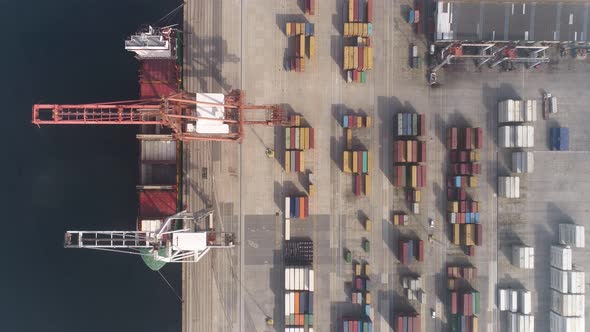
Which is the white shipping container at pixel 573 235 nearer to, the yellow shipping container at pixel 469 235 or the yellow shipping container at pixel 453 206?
the yellow shipping container at pixel 469 235

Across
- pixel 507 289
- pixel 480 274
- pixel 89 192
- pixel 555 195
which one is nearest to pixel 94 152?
pixel 89 192

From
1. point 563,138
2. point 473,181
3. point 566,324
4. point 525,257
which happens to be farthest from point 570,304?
point 563,138

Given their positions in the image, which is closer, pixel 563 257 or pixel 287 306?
pixel 563 257

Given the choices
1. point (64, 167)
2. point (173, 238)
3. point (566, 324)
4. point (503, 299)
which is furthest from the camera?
point (64, 167)

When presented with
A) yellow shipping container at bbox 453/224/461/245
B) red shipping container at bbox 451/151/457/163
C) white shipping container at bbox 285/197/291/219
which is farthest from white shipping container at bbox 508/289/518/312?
white shipping container at bbox 285/197/291/219

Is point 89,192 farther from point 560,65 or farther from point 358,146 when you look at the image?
point 560,65

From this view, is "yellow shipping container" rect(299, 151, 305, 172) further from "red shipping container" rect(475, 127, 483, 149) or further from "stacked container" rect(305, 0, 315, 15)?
"red shipping container" rect(475, 127, 483, 149)

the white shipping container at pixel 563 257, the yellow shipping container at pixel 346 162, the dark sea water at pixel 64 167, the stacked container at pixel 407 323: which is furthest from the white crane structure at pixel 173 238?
the white shipping container at pixel 563 257

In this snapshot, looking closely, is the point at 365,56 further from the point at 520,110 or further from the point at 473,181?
the point at 473,181

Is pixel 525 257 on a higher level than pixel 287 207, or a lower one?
lower
